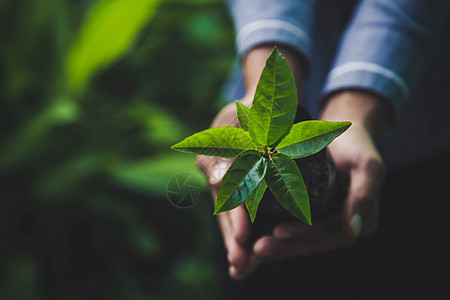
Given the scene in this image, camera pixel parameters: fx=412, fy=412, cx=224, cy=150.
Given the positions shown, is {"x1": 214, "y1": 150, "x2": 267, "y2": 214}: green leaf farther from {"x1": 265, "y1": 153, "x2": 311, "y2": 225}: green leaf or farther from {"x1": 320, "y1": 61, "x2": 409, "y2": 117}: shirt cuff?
{"x1": 320, "y1": 61, "x2": 409, "y2": 117}: shirt cuff

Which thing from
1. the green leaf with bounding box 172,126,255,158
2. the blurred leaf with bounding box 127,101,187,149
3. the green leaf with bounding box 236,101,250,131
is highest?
the blurred leaf with bounding box 127,101,187,149

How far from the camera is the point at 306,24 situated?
421 millimetres

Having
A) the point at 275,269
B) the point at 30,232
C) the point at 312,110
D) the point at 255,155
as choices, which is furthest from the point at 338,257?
the point at 30,232

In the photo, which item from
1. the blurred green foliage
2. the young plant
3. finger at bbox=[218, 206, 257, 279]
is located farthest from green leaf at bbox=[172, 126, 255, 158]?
the blurred green foliage

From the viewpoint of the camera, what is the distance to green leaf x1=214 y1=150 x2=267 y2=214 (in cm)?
18

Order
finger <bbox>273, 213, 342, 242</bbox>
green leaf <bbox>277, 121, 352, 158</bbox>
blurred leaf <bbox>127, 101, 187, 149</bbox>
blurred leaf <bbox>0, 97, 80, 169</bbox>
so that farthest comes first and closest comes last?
blurred leaf <bbox>127, 101, 187, 149</bbox>
blurred leaf <bbox>0, 97, 80, 169</bbox>
finger <bbox>273, 213, 342, 242</bbox>
green leaf <bbox>277, 121, 352, 158</bbox>

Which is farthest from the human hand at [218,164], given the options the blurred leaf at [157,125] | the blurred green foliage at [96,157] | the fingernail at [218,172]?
the blurred leaf at [157,125]

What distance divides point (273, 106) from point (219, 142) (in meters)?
0.03

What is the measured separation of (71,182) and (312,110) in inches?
24.2

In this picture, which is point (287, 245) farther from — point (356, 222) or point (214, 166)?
point (214, 166)

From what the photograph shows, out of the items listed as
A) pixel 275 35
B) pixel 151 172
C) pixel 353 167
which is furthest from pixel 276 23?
pixel 151 172

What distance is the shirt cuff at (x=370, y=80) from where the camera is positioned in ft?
1.19

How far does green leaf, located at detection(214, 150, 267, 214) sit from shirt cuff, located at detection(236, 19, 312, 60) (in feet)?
0.69

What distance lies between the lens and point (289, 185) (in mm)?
183
